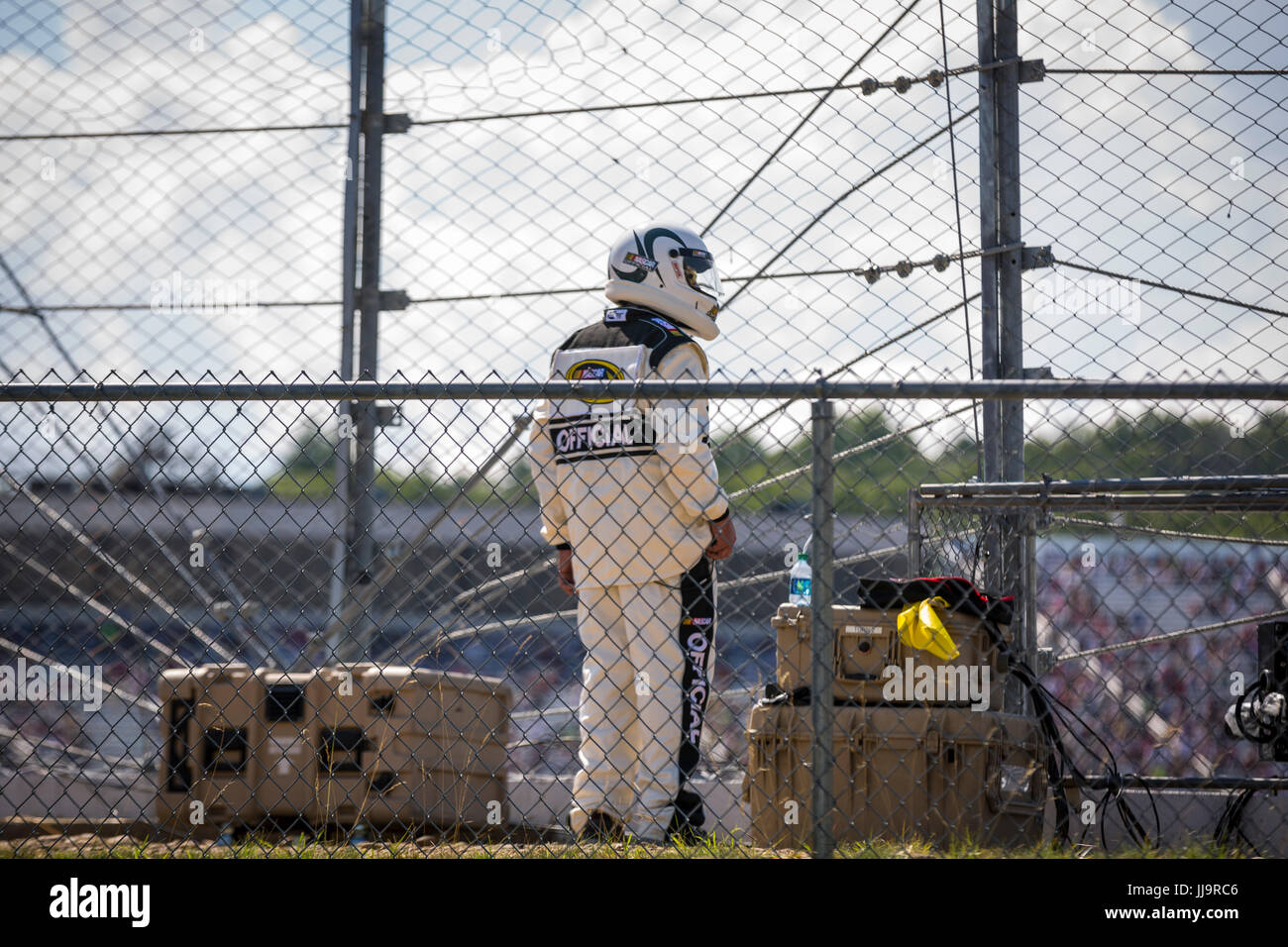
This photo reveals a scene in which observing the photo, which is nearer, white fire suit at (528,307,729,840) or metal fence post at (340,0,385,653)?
white fire suit at (528,307,729,840)

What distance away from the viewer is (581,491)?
3.67 metres

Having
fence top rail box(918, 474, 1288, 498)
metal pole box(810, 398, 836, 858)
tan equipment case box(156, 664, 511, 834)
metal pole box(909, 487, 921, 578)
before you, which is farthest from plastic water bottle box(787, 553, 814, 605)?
metal pole box(810, 398, 836, 858)

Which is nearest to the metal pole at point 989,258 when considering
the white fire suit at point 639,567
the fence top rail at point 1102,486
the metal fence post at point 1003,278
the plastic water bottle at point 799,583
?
the metal fence post at point 1003,278

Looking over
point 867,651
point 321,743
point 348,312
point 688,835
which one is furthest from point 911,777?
point 348,312

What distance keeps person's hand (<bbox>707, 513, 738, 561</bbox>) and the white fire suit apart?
0.03 meters

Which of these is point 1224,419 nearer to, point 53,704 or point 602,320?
point 602,320

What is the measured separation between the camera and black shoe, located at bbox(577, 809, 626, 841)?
132 inches

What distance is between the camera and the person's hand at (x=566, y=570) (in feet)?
12.6

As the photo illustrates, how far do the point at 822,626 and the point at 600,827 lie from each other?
113cm

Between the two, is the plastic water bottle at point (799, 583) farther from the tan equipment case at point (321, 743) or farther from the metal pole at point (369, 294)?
the metal pole at point (369, 294)

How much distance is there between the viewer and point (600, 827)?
132 inches

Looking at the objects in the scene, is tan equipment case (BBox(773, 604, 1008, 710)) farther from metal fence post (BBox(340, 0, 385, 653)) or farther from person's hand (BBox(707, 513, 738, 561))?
metal fence post (BBox(340, 0, 385, 653))

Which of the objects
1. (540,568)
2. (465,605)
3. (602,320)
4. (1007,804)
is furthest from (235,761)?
(1007,804)
